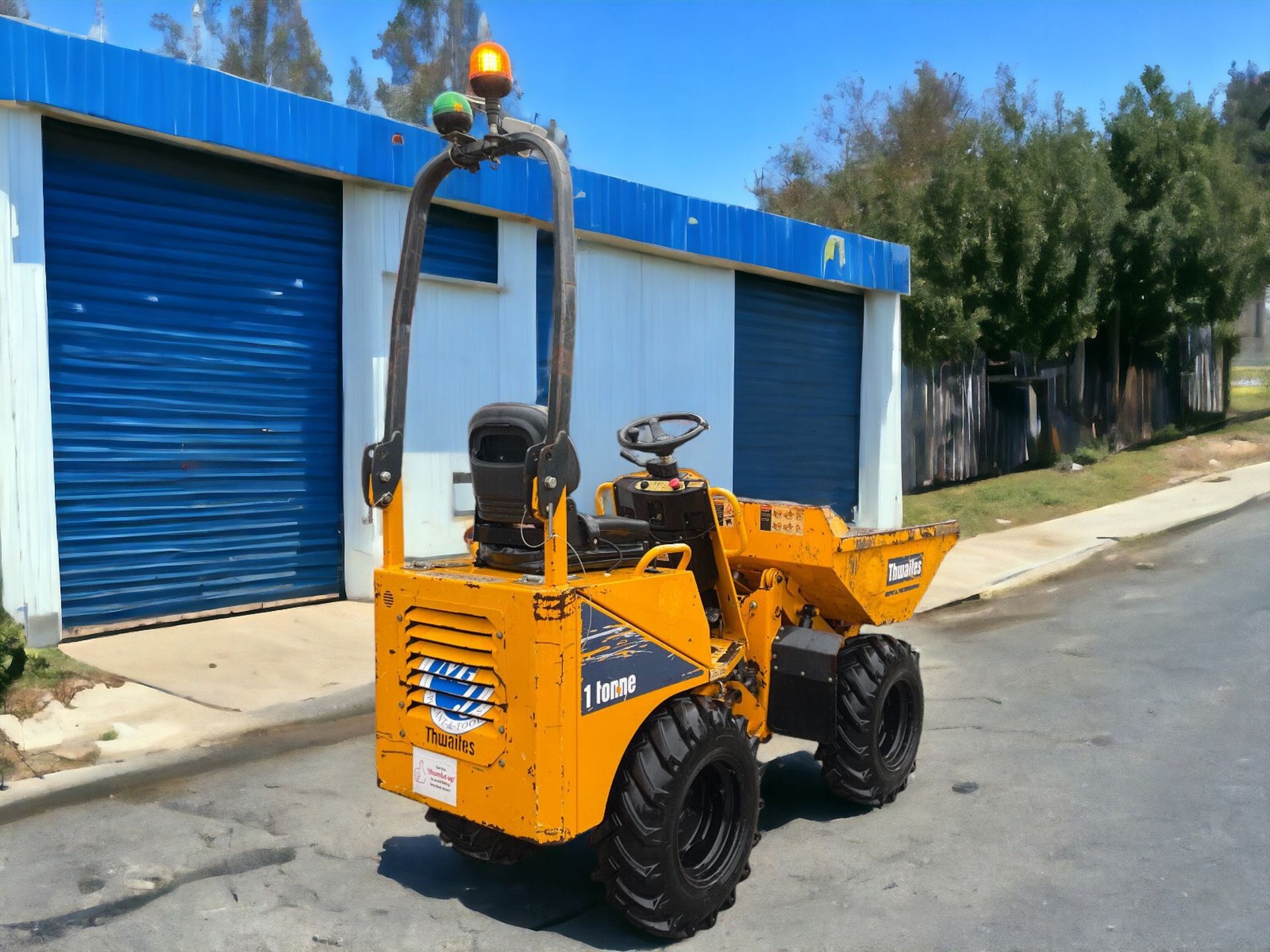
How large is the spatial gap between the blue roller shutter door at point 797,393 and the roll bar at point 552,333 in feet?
34.6

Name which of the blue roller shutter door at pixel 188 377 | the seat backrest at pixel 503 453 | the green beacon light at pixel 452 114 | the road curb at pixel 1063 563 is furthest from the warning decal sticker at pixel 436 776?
the road curb at pixel 1063 563

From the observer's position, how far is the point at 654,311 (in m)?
13.1

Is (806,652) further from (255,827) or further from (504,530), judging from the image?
(255,827)

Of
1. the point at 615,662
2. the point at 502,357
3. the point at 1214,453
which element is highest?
the point at 502,357

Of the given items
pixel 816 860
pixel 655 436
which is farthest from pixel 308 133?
pixel 816 860

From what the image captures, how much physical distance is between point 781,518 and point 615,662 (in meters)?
1.68

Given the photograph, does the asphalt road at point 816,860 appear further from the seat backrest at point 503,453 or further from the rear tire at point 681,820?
the seat backrest at point 503,453

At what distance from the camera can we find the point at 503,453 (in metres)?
4.13

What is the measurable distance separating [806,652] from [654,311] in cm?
847

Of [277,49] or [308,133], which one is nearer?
[308,133]

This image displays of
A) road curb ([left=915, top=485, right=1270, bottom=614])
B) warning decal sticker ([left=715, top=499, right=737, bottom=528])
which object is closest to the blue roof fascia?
road curb ([left=915, top=485, right=1270, bottom=614])

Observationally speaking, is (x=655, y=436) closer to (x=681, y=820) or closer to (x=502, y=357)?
(x=681, y=820)

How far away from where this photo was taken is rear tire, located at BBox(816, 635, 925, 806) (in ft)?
17.6

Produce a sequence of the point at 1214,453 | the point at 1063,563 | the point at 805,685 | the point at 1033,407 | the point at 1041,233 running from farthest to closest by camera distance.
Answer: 1. the point at 1214,453
2. the point at 1033,407
3. the point at 1041,233
4. the point at 1063,563
5. the point at 805,685
